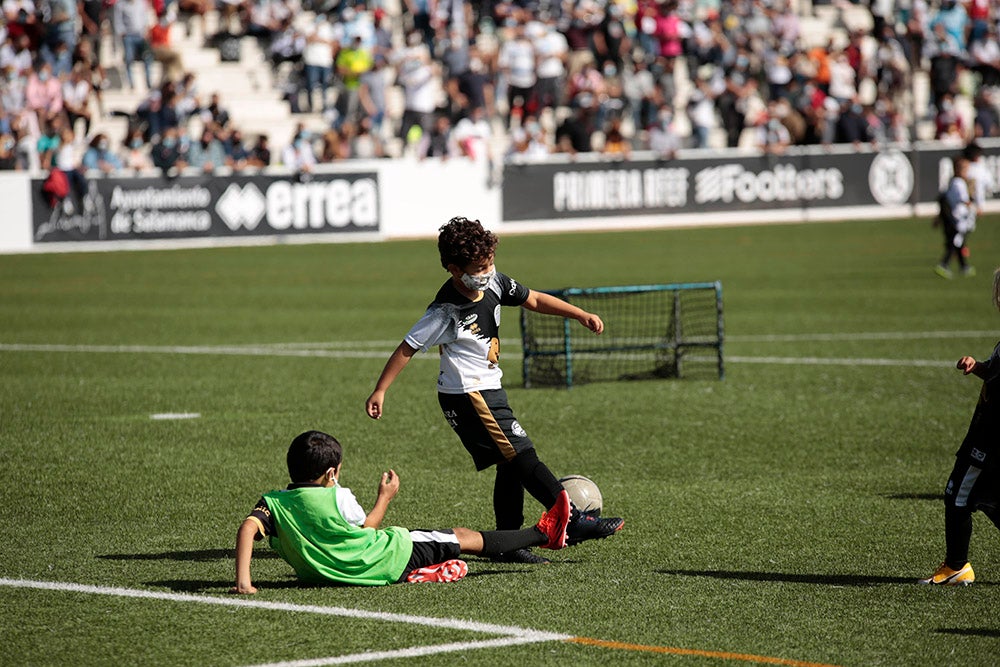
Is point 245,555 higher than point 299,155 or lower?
lower

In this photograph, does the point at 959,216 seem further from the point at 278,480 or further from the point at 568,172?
the point at 278,480

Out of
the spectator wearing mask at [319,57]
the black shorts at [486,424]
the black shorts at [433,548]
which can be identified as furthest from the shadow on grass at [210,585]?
the spectator wearing mask at [319,57]

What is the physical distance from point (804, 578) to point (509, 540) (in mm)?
1461

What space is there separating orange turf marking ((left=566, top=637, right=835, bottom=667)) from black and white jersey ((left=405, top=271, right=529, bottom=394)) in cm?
178

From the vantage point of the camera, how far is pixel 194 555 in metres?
8.43

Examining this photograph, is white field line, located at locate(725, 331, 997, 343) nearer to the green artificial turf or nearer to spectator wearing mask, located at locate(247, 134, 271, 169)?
the green artificial turf

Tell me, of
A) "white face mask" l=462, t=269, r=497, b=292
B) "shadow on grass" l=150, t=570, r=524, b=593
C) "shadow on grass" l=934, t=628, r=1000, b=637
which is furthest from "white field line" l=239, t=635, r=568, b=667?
"white face mask" l=462, t=269, r=497, b=292

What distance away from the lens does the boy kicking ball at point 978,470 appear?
23.8 feet

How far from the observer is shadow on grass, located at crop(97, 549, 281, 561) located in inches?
329

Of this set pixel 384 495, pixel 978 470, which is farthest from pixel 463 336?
pixel 978 470

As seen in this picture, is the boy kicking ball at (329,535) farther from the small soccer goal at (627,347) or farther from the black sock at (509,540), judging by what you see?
Result: the small soccer goal at (627,347)

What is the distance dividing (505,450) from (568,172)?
29342 mm

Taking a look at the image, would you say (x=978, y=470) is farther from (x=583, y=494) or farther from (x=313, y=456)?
(x=313, y=456)

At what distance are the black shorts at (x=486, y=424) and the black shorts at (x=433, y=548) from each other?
488mm
